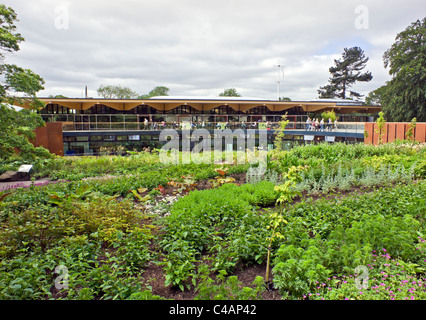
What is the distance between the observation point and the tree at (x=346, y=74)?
173 feet

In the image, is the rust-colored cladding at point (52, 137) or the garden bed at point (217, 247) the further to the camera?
the rust-colored cladding at point (52, 137)

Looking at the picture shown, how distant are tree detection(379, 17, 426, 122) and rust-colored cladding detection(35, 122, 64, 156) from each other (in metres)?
29.7

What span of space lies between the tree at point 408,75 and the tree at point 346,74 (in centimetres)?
2359

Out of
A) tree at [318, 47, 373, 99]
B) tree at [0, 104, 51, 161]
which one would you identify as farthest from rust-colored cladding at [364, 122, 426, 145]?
tree at [318, 47, 373, 99]

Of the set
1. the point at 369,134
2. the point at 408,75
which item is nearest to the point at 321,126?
the point at 369,134

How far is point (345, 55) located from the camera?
176ft

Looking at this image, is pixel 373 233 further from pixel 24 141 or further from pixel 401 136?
pixel 401 136

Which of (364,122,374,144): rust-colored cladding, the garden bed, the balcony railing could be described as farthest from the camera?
Result: the balcony railing

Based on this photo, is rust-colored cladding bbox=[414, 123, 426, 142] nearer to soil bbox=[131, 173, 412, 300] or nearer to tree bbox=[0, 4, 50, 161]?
soil bbox=[131, 173, 412, 300]

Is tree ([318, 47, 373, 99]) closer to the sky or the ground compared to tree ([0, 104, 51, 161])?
closer to the sky

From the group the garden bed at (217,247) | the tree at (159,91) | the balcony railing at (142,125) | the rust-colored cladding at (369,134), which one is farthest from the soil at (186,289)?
the tree at (159,91)

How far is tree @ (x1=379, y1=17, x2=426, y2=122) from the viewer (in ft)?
90.7

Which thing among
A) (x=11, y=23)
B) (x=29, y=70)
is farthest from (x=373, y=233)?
(x=11, y=23)

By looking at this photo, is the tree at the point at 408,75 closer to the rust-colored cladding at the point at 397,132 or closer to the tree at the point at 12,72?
the rust-colored cladding at the point at 397,132
